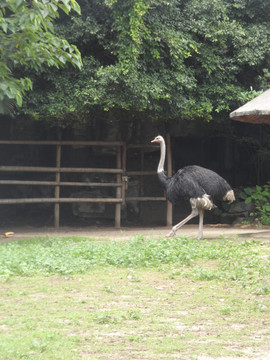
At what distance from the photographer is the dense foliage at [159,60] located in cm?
1103

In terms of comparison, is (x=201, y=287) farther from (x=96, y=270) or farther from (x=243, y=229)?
(x=243, y=229)

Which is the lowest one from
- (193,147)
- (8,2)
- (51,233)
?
(51,233)

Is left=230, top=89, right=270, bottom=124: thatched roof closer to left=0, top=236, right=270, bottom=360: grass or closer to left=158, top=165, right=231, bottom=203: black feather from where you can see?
left=158, top=165, right=231, bottom=203: black feather

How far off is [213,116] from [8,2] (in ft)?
26.0

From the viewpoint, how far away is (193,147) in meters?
16.0

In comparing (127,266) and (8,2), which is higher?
(8,2)

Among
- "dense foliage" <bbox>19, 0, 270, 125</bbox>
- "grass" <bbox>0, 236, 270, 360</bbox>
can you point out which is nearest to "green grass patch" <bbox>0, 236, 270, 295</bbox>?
"grass" <bbox>0, 236, 270, 360</bbox>

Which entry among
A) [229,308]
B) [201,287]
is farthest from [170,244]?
[229,308]

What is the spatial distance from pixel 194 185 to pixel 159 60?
3279 millimetres

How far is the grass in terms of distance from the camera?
393cm

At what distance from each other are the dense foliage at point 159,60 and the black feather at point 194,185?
2.07 meters

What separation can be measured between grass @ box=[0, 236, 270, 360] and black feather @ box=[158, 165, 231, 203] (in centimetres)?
154

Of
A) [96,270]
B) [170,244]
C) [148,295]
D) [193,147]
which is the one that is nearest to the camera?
[148,295]

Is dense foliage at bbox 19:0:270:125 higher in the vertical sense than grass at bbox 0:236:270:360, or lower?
higher
